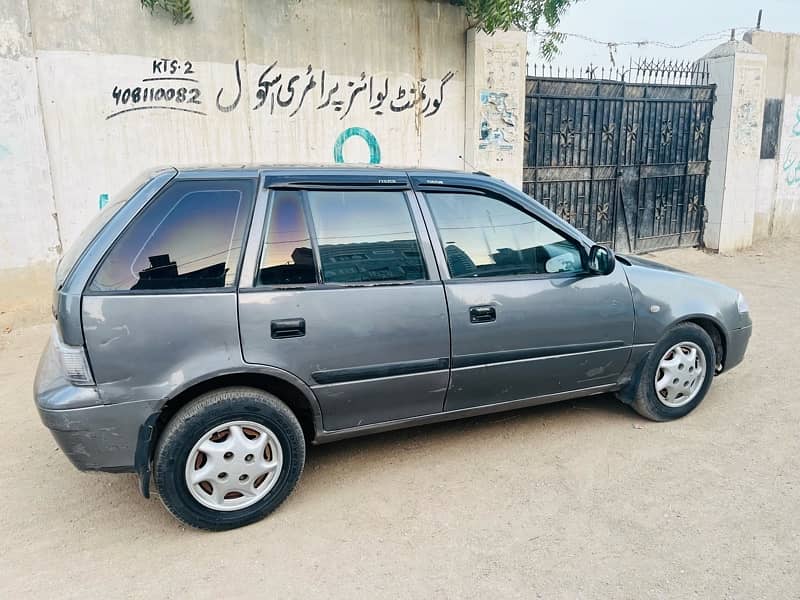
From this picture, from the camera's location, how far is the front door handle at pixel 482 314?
11.1 ft

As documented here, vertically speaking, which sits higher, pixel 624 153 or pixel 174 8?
pixel 174 8

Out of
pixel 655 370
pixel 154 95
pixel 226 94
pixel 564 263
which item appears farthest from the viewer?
pixel 226 94

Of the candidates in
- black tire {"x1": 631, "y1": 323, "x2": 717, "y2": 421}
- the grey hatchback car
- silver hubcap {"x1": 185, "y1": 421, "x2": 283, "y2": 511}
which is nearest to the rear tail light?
the grey hatchback car

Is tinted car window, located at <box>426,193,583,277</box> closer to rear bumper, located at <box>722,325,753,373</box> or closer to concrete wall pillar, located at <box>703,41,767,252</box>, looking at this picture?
rear bumper, located at <box>722,325,753,373</box>

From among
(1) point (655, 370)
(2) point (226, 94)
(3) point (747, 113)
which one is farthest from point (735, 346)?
(3) point (747, 113)

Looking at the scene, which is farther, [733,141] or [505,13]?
[733,141]

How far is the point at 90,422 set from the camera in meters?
2.76

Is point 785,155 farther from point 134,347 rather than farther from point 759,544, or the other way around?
point 134,347

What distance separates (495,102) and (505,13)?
1038mm

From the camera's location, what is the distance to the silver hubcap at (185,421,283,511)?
9.55 feet

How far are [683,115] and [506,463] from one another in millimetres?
8220

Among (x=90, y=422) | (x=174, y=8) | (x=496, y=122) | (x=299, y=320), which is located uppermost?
(x=174, y=8)

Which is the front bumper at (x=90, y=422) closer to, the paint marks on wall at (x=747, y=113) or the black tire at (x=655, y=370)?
the black tire at (x=655, y=370)

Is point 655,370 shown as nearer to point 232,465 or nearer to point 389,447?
point 389,447
